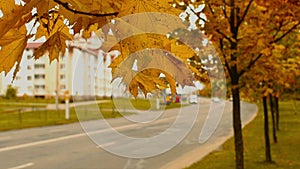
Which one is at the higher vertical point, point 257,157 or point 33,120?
point 33,120

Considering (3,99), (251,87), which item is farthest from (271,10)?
(3,99)

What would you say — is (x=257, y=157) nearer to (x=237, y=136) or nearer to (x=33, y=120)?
(x=237, y=136)

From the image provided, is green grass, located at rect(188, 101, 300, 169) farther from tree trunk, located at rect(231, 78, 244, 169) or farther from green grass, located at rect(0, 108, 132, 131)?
green grass, located at rect(0, 108, 132, 131)

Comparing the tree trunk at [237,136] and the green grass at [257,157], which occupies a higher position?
the tree trunk at [237,136]

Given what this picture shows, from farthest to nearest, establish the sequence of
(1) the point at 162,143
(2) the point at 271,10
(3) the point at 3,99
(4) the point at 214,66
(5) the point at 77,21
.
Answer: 1. (3) the point at 3,99
2. (1) the point at 162,143
3. (2) the point at 271,10
4. (4) the point at 214,66
5. (5) the point at 77,21

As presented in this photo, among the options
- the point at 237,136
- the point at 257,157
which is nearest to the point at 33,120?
the point at 257,157

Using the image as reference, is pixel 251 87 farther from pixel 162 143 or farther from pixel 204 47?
pixel 162 143

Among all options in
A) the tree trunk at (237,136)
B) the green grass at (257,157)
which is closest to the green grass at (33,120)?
the green grass at (257,157)

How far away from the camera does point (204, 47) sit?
5734 millimetres

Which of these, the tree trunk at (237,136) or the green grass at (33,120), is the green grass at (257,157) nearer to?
the tree trunk at (237,136)

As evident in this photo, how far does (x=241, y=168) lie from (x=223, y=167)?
234 centimetres

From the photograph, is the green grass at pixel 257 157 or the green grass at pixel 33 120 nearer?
the green grass at pixel 257 157

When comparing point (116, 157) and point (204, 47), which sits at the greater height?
→ point (204, 47)

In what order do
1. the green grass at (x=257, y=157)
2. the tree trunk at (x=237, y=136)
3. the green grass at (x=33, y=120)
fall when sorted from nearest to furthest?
1. the tree trunk at (x=237, y=136)
2. the green grass at (x=257, y=157)
3. the green grass at (x=33, y=120)
